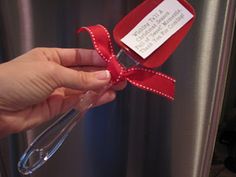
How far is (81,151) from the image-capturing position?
0.62 metres

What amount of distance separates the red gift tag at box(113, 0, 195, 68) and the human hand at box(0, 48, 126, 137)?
54mm

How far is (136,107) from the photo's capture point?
57 centimetres

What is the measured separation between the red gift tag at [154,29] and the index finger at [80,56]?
8cm

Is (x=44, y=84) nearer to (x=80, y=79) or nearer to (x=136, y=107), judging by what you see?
(x=80, y=79)

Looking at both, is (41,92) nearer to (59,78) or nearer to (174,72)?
(59,78)

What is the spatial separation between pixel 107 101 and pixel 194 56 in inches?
5.9

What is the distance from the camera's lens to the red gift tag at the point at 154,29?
427 mm

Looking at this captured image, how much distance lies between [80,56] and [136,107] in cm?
13

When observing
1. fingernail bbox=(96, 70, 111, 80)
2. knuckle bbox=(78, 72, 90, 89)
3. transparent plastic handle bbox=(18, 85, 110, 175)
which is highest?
fingernail bbox=(96, 70, 111, 80)

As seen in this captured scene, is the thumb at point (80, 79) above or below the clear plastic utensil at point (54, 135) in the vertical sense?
above

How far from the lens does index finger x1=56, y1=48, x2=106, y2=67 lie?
1.69ft

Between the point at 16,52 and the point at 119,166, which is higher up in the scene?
the point at 16,52

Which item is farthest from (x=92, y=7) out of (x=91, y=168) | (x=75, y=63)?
(x=91, y=168)

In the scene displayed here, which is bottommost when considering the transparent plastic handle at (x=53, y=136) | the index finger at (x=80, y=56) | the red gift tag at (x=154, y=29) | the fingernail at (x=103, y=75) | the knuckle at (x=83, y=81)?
the transparent plastic handle at (x=53, y=136)
